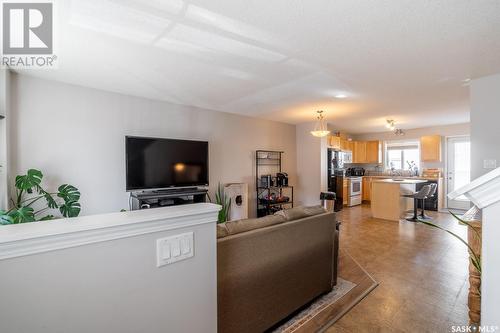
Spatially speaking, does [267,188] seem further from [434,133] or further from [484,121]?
[434,133]

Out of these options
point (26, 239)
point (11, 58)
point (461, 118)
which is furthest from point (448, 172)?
point (11, 58)

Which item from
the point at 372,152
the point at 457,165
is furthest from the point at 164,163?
the point at 457,165

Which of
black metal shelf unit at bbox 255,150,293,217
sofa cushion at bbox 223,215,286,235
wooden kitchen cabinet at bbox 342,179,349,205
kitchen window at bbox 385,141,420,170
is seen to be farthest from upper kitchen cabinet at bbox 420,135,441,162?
sofa cushion at bbox 223,215,286,235

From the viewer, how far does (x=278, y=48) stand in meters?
2.26

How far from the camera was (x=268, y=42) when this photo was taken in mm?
2152

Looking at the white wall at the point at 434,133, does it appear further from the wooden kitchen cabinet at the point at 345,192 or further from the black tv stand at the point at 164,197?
the black tv stand at the point at 164,197

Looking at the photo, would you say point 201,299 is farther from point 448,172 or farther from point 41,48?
point 448,172

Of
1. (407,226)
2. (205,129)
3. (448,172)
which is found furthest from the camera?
(448,172)

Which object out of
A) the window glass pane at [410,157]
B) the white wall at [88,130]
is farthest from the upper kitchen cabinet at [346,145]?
the white wall at [88,130]

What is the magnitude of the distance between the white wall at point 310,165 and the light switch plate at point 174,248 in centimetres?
513

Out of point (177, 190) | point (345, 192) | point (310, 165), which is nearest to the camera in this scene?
point (177, 190)

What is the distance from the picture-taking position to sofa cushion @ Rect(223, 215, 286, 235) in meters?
1.70

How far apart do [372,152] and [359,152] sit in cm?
40

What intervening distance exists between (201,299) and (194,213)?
1.51ft
